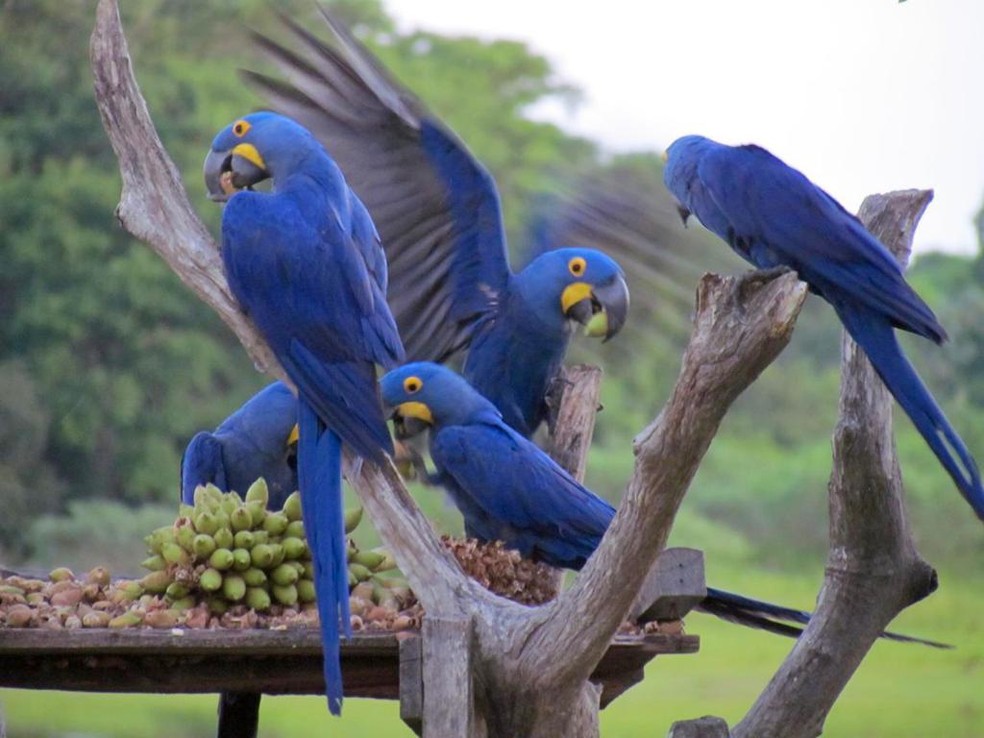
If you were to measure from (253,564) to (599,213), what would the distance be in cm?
209

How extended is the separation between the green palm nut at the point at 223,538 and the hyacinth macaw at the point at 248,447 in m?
0.51

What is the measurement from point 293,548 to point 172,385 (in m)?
5.40

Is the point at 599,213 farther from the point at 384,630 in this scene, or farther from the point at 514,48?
the point at 514,48

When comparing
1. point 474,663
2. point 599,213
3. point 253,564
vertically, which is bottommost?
point 474,663

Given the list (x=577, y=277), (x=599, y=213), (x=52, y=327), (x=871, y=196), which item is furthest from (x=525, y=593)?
(x=52, y=327)

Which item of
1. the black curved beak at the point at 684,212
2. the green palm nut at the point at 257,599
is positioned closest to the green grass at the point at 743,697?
the black curved beak at the point at 684,212

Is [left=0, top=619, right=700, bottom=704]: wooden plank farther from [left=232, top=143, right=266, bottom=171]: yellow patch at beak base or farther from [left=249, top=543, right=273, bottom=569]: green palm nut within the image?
[left=232, top=143, right=266, bottom=171]: yellow patch at beak base

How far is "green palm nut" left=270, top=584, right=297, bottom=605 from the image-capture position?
92.0 inches

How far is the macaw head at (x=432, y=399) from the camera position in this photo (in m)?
2.72

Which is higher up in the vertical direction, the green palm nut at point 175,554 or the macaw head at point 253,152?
the macaw head at point 253,152

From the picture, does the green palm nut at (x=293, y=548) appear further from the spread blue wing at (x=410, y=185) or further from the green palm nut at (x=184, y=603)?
the spread blue wing at (x=410, y=185)

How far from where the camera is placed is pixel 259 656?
237cm

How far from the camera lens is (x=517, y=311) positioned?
3146 mm

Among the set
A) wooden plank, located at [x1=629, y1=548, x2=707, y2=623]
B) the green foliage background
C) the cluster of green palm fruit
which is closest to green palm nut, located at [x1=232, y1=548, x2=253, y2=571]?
the cluster of green palm fruit
